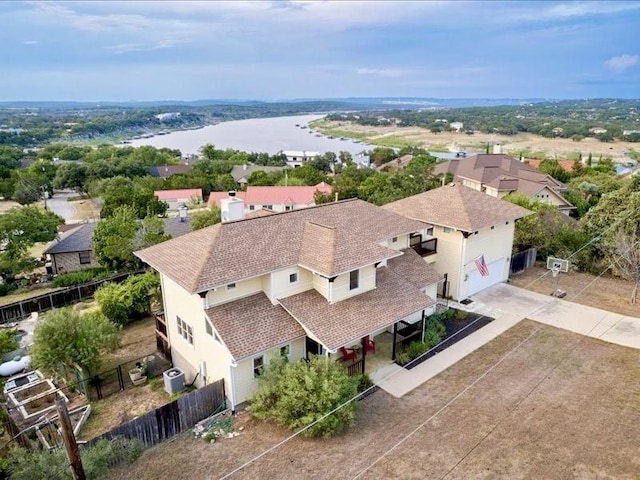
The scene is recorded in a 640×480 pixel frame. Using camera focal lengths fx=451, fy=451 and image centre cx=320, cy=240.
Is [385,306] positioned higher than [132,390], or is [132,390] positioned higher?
[385,306]

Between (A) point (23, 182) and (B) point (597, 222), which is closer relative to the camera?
(B) point (597, 222)

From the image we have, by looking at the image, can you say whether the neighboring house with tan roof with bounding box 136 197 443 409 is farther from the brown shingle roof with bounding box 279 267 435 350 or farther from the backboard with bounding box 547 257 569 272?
the backboard with bounding box 547 257 569 272

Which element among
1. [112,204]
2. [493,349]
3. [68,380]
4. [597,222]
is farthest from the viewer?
[112,204]

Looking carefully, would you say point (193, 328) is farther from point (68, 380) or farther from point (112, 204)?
point (112, 204)

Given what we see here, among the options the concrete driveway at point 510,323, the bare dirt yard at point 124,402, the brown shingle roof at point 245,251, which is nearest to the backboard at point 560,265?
the concrete driveway at point 510,323

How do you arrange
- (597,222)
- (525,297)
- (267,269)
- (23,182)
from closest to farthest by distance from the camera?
(267,269) → (525,297) → (597,222) → (23,182)

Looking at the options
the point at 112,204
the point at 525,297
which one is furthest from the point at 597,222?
the point at 112,204
